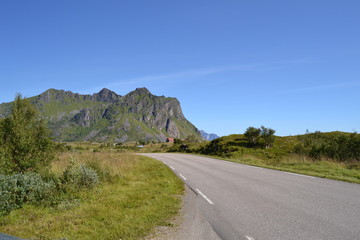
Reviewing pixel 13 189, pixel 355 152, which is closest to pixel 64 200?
pixel 13 189

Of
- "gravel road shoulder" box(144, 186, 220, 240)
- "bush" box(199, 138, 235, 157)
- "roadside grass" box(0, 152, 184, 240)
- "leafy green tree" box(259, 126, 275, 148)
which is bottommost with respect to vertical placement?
"roadside grass" box(0, 152, 184, 240)

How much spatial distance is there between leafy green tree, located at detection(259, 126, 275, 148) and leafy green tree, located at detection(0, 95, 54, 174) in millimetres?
33176

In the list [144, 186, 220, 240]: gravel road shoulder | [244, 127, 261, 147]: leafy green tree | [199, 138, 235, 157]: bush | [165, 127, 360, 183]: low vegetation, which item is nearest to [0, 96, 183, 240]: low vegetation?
[144, 186, 220, 240]: gravel road shoulder

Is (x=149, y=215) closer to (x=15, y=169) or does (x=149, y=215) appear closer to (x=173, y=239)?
(x=173, y=239)

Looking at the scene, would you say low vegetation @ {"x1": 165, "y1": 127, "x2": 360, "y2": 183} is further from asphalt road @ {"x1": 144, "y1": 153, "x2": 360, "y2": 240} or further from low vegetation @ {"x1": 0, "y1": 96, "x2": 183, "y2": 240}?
low vegetation @ {"x1": 0, "y1": 96, "x2": 183, "y2": 240}

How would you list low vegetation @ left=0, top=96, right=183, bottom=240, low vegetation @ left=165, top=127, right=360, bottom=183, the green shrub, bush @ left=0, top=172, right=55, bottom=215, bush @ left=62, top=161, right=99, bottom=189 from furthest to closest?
low vegetation @ left=165, top=127, right=360, bottom=183, the green shrub, bush @ left=62, top=161, right=99, bottom=189, bush @ left=0, top=172, right=55, bottom=215, low vegetation @ left=0, top=96, right=183, bottom=240

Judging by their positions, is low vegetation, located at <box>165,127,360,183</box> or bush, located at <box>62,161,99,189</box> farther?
low vegetation, located at <box>165,127,360,183</box>

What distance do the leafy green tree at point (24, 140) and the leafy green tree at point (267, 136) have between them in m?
33.2

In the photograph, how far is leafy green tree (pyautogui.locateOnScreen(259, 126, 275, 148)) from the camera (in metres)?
39.5

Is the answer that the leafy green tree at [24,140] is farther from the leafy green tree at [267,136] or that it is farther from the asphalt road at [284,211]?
the leafy green tree at [267,136]

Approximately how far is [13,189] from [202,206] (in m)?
5.98

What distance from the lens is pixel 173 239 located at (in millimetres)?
4891

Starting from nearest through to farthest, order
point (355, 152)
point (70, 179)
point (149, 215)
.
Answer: point (149, 215) → point (70, 179) → point (355, 152)

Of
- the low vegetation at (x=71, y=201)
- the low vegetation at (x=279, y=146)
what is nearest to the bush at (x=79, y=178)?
the low vegetation at (x=71, y=201)
